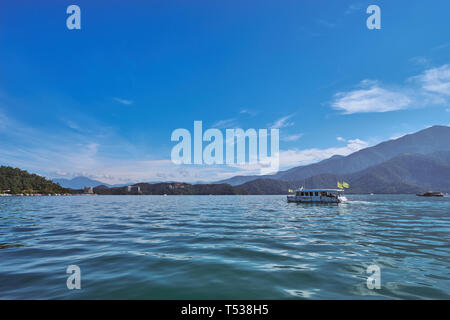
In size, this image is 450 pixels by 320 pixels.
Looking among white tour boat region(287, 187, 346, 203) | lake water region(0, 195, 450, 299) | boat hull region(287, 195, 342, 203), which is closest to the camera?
lake water region(0, 195, 450, 299)

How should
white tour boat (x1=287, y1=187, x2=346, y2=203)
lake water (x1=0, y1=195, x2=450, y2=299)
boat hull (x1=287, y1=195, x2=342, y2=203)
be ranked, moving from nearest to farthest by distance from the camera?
lake water (x1=0, y1=195, x2=450, y2=299) → boat hull (x1=287, y1=195, x2=342, y2=203) → white tour boat (x1=287, y1=187, x2=346, y2=203)

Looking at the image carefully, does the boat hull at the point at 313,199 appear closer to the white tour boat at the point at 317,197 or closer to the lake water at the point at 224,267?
the white tour boat at the point at 317,197

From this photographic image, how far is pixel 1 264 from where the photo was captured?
1109 centimetres

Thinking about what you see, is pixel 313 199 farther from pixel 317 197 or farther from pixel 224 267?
pixel 224 267

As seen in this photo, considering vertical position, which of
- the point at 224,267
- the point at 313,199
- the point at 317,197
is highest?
the point at 224,267

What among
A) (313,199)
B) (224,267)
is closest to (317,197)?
(313,199)

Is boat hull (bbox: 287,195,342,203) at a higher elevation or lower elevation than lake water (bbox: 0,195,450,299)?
lower

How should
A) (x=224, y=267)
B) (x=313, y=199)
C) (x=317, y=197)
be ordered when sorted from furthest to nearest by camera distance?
(x=313, y=199) → (x=317, y=197) → (x=224, y=267)

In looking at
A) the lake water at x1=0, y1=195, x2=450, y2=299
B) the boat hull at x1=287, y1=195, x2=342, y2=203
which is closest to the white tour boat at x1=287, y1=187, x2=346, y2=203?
the boat hull at x1=287, y1=195, x2=342, y2=203

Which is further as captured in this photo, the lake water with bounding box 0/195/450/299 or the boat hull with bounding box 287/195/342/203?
the boat hull with bounding box 287/195/342/203

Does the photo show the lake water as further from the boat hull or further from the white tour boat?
the white tour boat
